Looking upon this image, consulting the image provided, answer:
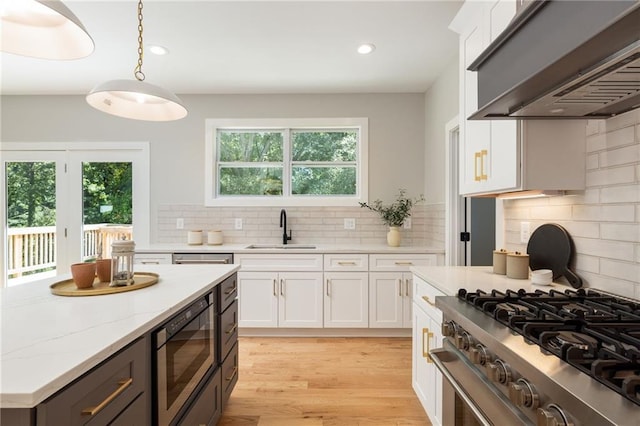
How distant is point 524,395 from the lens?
32.8 inches

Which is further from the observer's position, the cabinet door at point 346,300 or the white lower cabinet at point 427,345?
the cabinet door at point 346,300

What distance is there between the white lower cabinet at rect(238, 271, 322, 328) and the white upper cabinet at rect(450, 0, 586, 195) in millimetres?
1949

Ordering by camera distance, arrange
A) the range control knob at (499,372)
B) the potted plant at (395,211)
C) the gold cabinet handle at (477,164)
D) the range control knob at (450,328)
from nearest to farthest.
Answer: the range control knob at (499,372) → the range control knob at (450,328) → the gold cabinet handle at (477,164) → the potted plant at (395,211)

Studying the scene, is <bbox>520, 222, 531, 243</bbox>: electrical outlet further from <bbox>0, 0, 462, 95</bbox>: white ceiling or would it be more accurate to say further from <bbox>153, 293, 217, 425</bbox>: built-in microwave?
<bbox>153, 293, 217, 425</bbox>: built-in microwave

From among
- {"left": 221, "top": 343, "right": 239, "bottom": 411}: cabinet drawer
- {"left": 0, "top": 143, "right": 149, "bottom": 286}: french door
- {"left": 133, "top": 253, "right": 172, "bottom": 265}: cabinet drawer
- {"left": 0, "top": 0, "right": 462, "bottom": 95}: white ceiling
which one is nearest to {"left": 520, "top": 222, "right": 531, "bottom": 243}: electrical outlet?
{"left": 0, "top": 0, "right": 462, "bottom": 95}: white ceiling

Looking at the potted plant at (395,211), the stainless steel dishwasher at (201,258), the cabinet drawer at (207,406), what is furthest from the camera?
the potted plant at (395,211)

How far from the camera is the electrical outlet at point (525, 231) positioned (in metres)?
1.94

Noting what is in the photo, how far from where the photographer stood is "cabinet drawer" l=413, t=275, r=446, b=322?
176cm

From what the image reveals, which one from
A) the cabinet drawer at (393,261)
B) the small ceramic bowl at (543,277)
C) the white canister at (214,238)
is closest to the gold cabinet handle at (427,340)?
the small ceramic bowl at (543,277)

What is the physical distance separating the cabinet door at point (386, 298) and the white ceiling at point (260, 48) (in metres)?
2.05

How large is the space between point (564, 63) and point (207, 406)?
2073 mm

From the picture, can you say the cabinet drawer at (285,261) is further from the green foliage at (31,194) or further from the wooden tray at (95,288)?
the green foliage at (31,194)

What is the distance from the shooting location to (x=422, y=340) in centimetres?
200

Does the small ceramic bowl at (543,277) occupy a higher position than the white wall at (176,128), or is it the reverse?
the white wall at (176,128)
